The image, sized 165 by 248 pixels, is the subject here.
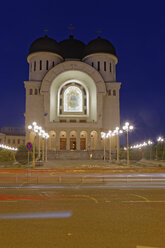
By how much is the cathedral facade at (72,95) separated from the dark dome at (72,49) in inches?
105

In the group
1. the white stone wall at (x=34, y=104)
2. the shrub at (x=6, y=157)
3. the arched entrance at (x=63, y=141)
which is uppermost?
the white stone wall at (x=34, y=104)

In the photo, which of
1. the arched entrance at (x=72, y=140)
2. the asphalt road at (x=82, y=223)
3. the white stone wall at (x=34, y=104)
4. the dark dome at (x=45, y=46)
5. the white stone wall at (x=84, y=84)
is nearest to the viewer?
the asphalt road at (x=82, y=223)

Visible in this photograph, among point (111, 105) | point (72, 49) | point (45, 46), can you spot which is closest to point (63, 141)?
point (111, 105)

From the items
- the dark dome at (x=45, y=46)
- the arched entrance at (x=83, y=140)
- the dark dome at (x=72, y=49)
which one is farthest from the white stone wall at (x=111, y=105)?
the dark dome at (x=45, y=46)

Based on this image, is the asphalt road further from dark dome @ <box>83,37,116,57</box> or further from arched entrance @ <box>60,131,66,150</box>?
dark dome @ <box>83,37,116,57</box>

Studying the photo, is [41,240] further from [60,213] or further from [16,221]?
[60,213]

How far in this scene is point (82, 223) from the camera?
560 cm

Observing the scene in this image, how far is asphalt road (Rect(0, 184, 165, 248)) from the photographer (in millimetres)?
4496

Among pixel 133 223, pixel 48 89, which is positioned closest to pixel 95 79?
pixel 48 89

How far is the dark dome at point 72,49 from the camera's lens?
2169 inches

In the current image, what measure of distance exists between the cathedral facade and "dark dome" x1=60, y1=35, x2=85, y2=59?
2675 mm

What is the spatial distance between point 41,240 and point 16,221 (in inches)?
54.5

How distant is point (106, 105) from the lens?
49656 millimetres

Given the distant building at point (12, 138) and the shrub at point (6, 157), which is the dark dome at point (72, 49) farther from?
the distant building at point (12, 138)
